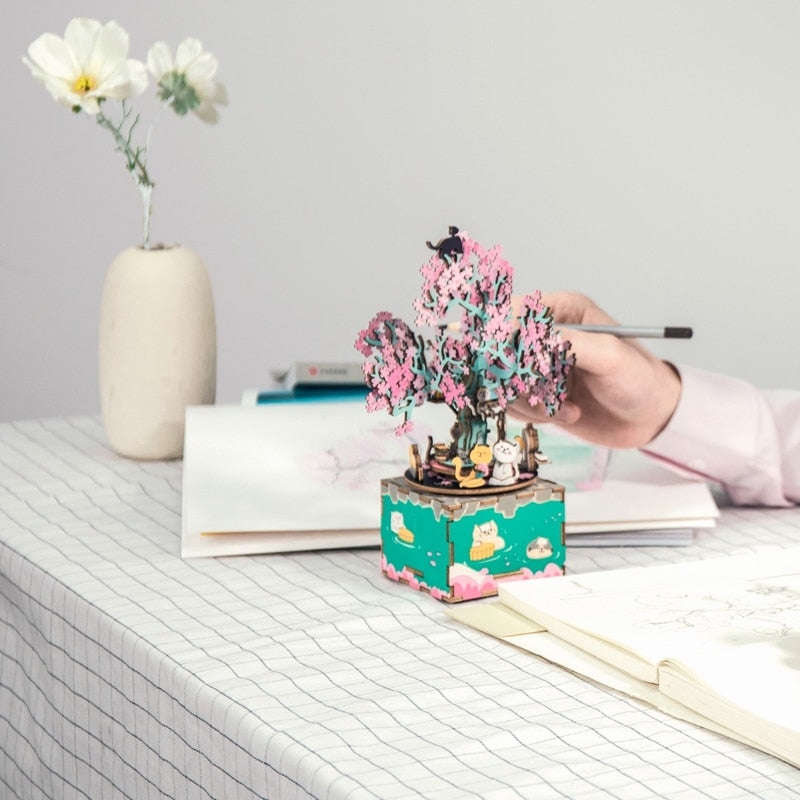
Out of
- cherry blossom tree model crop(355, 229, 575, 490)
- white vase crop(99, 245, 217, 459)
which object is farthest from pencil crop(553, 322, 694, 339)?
white vase crop(99, 245, 217, 459)

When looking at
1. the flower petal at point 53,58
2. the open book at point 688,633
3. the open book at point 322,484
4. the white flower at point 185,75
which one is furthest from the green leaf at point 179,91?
the open book at point 688,633

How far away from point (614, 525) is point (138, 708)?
1.40 ft

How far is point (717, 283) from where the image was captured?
358cm

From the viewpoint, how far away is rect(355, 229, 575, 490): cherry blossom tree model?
95cm

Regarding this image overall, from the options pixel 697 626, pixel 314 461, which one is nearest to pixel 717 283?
pixel 314 461

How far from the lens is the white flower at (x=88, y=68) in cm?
132

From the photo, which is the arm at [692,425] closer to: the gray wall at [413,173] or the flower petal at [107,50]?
the flower petal at [107,50]

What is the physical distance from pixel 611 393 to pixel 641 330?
87mm

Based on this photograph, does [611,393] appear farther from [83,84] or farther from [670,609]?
[83,84]

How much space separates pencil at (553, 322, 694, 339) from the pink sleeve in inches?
4.9

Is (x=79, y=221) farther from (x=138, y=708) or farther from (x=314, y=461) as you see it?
(x=138, y=708)

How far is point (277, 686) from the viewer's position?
2.70 feet

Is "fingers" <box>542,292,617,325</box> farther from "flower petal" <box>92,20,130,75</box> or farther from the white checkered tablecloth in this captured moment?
"flower petal" <box>92,20,130,75</box>

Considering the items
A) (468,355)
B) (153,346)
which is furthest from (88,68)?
(468,355)
